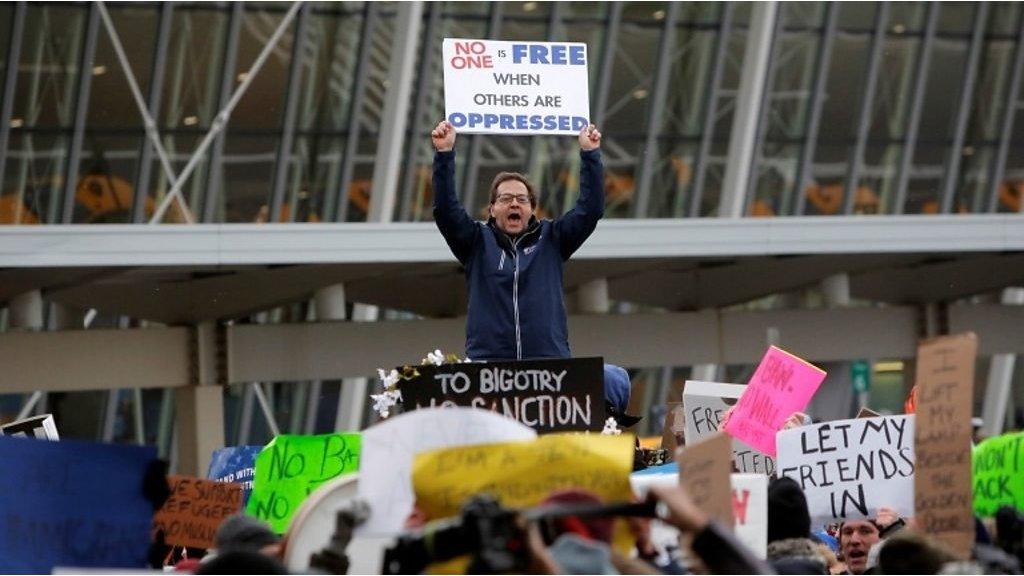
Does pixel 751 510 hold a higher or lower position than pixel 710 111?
lower

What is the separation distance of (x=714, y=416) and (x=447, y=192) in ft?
7.05

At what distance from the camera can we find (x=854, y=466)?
8453 millimetres

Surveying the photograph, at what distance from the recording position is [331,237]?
66.1ft

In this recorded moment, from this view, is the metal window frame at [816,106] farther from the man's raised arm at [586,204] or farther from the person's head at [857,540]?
the person's head at [857,540]

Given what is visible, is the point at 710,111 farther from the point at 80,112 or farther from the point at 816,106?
the point at 80,112

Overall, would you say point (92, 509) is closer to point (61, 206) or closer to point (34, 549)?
point (34, 549)

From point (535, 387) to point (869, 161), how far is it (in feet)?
88.3

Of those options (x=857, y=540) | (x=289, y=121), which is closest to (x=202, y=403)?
(x=289, y=121)

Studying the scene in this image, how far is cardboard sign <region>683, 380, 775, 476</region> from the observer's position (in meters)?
10.3

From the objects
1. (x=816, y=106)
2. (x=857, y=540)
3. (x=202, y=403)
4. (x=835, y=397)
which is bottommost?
(x=857, y=540)

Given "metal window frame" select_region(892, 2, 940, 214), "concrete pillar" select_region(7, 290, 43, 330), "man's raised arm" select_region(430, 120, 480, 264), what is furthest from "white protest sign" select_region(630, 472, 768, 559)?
"metal window frame" select_region(892, 2, 940, 214)

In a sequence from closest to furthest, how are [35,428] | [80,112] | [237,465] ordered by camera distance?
[35,428] → [237,465] → [80,112]

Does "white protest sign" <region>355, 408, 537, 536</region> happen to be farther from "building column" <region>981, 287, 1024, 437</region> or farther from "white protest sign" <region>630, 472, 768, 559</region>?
"building column" <region>981, 287, 1024, 437</region>

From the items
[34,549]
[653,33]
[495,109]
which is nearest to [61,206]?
[653,33]
